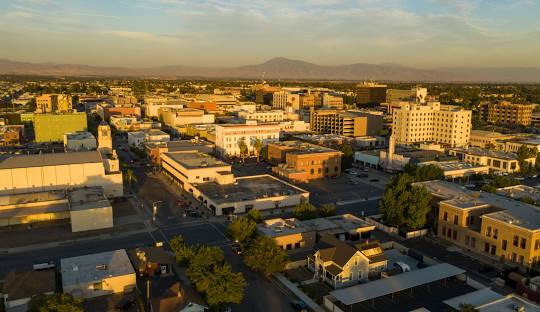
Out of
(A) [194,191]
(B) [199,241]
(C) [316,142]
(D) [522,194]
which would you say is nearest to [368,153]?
(C) [316,142]

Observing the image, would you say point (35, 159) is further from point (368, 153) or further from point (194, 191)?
point (368, 153)

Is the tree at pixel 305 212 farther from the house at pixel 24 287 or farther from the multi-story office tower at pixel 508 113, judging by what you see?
the multi-story office tower at pixel 508 113

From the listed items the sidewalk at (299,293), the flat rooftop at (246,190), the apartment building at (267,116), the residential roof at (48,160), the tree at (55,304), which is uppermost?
the apartment building at (267,116)

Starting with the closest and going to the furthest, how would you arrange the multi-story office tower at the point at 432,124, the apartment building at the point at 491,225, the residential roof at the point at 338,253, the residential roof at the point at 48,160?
the residential roof at the point at 338,253, the apartment building at the point at 491,225, the residential roof at the point at 48,160, the multi-story office tower at the point at 432,124

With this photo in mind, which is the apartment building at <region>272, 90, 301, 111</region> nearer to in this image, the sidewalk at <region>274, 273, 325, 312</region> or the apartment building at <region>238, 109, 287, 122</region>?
the apartment building at <region>238, 109, 287, 122</region>

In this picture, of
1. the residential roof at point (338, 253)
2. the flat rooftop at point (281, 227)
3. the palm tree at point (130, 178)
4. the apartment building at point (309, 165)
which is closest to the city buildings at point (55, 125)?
the palm tree at point (130, 178)

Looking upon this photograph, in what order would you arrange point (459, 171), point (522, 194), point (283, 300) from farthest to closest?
point (459, 171)
point (522, 194)
point (283, 300)

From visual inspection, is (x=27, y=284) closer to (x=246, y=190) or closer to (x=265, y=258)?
(x=265, y=258)
